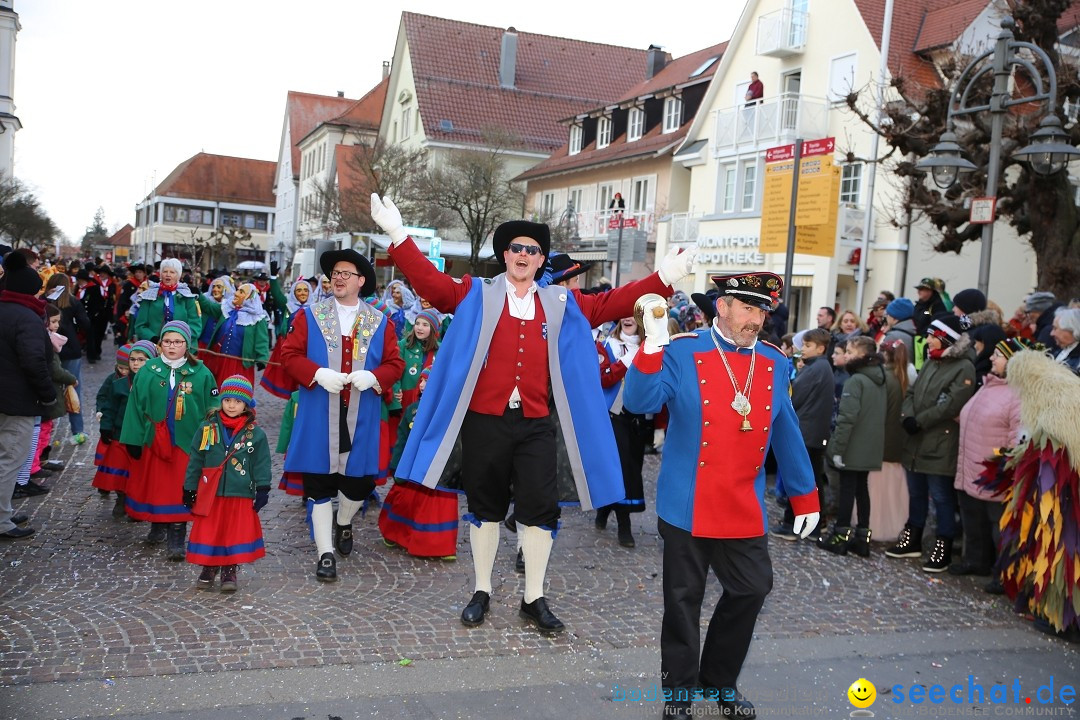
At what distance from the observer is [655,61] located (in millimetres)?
40375

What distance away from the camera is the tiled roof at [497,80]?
4425 centimetres

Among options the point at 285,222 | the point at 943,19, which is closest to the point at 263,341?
the point at 943,19

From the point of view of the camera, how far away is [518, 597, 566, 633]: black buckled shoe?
16.8 feet

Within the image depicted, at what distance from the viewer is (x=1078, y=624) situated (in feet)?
17.7

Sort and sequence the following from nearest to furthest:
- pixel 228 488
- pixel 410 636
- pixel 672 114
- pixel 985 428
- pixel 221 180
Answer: pixel 410 636 < pixel 228 488 < pixel 985 428 < pixel 672 114 < pixel 221 180

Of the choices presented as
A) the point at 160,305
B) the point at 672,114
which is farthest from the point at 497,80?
the point at 160,305

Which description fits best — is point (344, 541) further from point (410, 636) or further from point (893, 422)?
point (893, 422)

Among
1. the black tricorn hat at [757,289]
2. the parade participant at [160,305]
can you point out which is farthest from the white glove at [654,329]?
the parade participant at [160,305]

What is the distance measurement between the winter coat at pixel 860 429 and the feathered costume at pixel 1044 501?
4.02ft

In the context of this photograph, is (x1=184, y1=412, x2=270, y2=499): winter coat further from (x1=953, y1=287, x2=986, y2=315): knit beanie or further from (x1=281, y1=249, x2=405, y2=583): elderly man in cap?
(x1=953, y1=287, x2=986, y2=315): knit beanie

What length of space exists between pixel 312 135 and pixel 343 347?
207 ft

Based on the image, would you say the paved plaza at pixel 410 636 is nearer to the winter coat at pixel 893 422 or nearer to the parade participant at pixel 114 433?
the parade participant at pixel 114 433

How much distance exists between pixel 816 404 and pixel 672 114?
1068 inches

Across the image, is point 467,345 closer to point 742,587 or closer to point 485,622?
point 485,622
